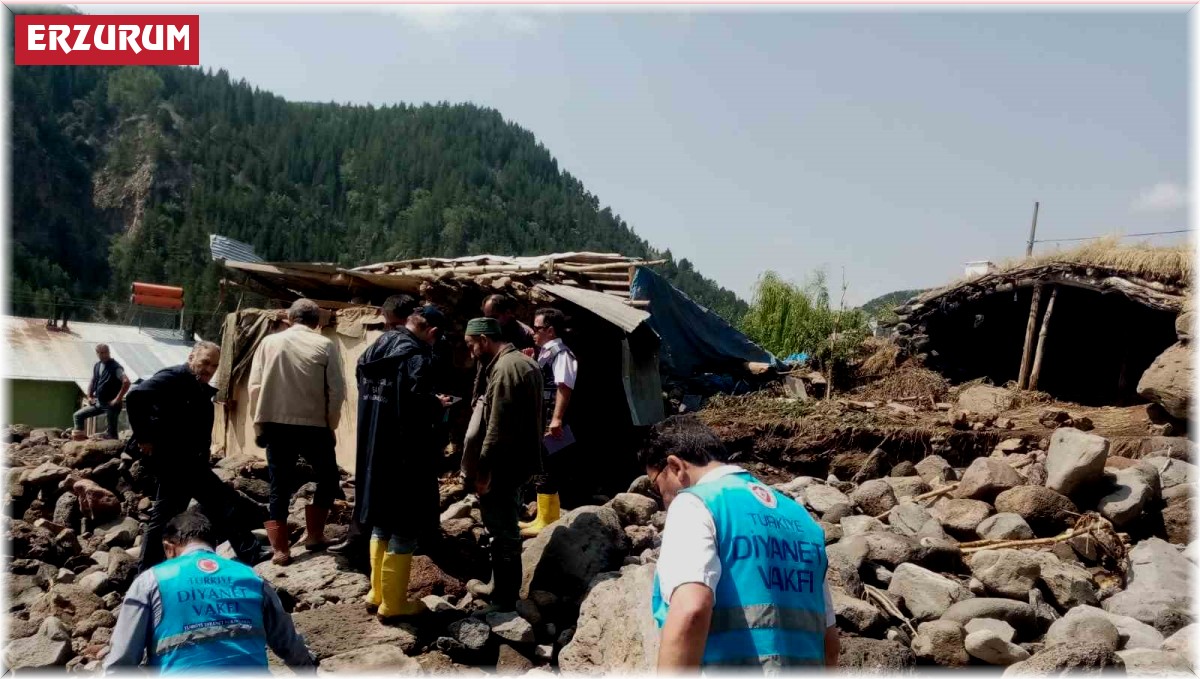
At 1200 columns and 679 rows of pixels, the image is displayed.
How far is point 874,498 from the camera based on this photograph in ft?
25.3

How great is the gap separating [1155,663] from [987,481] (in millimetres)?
2811

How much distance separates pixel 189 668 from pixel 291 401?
9.06 feet

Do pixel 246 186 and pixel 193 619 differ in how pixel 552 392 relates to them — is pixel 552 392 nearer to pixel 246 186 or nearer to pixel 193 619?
pixel 193 619

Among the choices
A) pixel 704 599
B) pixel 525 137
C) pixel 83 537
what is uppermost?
pixel 525 137

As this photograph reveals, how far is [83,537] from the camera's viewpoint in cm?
719

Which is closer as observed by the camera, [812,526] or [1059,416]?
[812,526]

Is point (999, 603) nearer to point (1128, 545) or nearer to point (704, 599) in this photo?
point (1128, 545)

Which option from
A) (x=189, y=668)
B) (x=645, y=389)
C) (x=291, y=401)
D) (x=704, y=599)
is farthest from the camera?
(x=645, y=389)

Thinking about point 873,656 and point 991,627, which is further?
point 991,627

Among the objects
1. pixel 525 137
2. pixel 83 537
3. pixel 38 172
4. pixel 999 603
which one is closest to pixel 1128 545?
pixel 999 603

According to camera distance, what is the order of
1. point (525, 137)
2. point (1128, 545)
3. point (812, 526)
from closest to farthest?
point (812, 526) < point (1128, 545) < point (525, 137)

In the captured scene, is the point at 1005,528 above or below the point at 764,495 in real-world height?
below

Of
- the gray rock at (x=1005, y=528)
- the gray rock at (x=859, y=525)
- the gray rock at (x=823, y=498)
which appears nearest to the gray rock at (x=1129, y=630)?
the gray rock at (x=1005, y=528)

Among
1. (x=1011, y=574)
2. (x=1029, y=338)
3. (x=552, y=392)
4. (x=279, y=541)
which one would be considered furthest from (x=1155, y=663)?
(x=1029, y=338)
